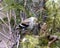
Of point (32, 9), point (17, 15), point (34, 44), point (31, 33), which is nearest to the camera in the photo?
point (34, 44)

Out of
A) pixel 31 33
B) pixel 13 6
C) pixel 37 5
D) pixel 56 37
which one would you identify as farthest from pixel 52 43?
pixel 37 5

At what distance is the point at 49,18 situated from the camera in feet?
2.68

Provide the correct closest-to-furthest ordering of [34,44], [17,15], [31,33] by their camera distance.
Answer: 1. [34,44]
2. [31,33]
3. [17,15]

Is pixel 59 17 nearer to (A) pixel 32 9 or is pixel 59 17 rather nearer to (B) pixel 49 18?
(B) pixel 49 18

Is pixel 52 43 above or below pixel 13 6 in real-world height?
Answer: below

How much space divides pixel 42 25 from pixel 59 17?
0.09 m

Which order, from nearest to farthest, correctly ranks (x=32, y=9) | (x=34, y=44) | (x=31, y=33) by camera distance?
(x=34, y=44) → (x=31, y=33) → (x=32, y=9)

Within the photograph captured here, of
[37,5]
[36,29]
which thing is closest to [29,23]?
[36,29]

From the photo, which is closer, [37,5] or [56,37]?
[56,37]

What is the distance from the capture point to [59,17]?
30.2 inches

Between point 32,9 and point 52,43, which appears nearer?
point 52,43

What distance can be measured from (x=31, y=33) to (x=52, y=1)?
18 centimetres

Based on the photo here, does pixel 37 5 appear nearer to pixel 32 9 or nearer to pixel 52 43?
pixel 32 9

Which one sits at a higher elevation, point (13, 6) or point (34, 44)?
point (13, 6)
